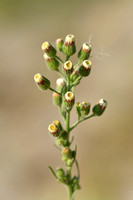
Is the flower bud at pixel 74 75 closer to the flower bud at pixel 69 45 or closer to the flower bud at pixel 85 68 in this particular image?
the flower bud at pixel 85 68

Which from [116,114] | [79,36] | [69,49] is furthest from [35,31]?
[69,49]

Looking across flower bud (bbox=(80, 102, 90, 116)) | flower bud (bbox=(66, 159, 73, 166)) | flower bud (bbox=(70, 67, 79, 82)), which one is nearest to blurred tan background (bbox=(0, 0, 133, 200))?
flower bud (bbox=(66, 159, 73, 166))

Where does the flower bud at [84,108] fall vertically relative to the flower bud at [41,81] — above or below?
below

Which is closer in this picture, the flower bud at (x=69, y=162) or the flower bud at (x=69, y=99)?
the flower bud at (x=69, y=99)

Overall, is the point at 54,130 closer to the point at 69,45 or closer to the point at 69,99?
the point at 69,99

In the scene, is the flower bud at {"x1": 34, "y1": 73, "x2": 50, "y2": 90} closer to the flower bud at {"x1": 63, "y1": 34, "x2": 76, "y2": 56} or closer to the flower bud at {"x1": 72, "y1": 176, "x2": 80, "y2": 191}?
the flower bud at {"x1": 63, "y1": 34, "x2": 76, "y2": 56}

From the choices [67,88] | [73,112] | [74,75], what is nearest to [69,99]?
[67,88]

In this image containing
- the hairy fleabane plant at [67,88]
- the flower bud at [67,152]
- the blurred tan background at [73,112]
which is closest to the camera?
the hairy fleabane plant at [67,88]

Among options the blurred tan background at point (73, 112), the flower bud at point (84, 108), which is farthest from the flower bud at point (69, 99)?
the blurred tan background at point (73, 112)

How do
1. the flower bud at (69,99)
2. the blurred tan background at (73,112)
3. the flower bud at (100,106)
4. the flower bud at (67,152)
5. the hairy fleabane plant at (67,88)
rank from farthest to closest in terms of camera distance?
the blurred tan background at (73,112) → the flower bud at (100,106) → the flower bud at (67,152) → the hairy fleabane plant at (67,88) → the flower bud at (69,99)
